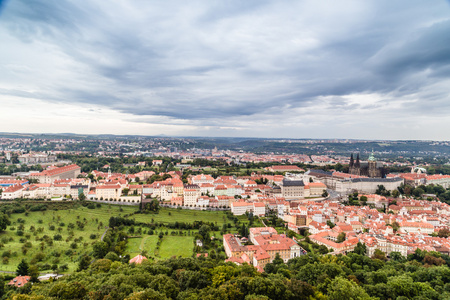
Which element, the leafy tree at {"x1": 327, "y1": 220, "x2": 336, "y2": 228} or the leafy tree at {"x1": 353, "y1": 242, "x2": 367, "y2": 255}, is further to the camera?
the leafy tree at {"x1": 327, "y1": 220, "x2": 336, "y2": 228}

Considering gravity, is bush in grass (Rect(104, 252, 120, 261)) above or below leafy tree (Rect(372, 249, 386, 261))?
above

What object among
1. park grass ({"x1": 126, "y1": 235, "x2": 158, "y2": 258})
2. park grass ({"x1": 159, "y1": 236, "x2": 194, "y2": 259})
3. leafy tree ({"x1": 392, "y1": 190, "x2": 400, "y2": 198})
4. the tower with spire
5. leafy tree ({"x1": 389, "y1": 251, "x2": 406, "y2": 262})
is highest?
the tower with spire

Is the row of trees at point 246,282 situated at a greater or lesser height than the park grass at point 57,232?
greater

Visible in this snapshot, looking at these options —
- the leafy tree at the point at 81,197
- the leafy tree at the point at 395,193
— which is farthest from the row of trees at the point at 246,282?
the leafy tree at the point at 395,193

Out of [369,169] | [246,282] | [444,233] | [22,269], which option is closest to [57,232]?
[22,269]

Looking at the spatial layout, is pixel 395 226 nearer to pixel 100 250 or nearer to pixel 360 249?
pixel 360 249

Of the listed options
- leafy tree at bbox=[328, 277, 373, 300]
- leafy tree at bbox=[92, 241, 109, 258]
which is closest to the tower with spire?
leafy tree at bbox=[328, 277, 373, 300]

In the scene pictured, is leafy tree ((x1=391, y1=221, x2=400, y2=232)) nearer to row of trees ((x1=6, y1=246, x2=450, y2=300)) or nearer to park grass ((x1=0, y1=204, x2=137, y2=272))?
row of trees ((x1=6, y1=246, x2=450, y2=300))

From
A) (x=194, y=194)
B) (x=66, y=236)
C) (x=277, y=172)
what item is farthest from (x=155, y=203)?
(x=277, y=172)

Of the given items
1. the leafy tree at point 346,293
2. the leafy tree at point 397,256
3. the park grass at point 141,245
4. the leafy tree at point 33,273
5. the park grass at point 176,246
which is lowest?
the park grass at point 141,245

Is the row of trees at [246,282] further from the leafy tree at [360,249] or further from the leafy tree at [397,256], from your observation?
the leafy tree at [360,249]

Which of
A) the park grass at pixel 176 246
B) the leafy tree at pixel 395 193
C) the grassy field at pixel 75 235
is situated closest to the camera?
the grassy field at pixel 75 235

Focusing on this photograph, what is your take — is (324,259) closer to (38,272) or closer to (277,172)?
(38,272)
